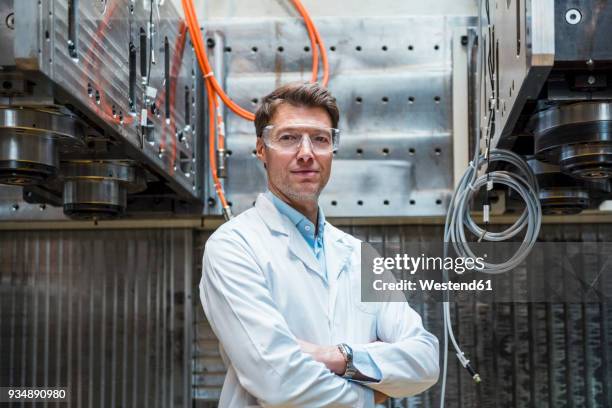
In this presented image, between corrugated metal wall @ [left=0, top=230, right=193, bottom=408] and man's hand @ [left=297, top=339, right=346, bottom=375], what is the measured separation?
3.51 ft

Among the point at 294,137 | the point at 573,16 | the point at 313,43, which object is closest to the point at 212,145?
the point at 313,43

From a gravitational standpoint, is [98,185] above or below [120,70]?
below

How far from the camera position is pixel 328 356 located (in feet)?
5.66

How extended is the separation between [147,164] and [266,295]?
1.94 ft

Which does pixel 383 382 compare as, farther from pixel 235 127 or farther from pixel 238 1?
pixel 238 1

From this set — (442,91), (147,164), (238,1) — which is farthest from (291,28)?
(147,164)

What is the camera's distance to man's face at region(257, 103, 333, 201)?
1.86 m

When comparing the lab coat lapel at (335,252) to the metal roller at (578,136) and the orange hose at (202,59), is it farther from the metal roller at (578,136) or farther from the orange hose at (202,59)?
the orange hose at (202,59)

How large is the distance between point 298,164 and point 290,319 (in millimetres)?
321

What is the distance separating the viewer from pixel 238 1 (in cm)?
276

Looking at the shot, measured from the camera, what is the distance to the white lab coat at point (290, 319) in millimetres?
1646

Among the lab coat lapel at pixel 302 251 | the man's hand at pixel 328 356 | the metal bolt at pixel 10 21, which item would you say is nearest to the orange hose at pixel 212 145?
the lab coat lapel at pixel 302 251

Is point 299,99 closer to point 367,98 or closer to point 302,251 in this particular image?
point 302,251

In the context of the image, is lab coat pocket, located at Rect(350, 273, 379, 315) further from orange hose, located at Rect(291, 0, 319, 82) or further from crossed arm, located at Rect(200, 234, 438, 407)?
orange hose, located at Rect(291, 0, 319, 82)
